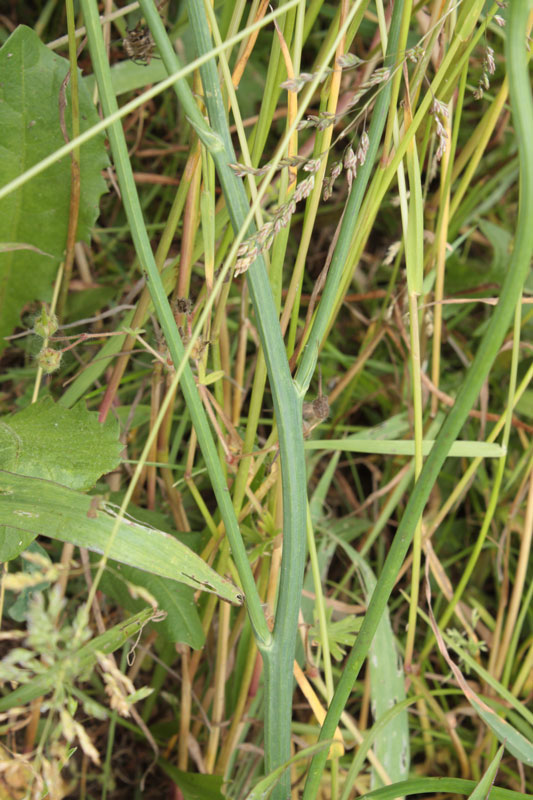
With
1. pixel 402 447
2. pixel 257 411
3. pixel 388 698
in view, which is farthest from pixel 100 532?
pixel 388 698

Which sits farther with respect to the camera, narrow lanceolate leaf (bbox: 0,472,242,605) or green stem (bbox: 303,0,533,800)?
narrow lanceolate leaf (bbox: 0,472,242,605)

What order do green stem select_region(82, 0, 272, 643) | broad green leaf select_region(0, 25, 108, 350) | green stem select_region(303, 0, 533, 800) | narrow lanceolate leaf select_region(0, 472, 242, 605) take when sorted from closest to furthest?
green stem select_region(303, 0, 533, 800), green stem select_region(82, 0, 272, 643), narrow lanceolate leaf select_region(0, 472, 242, 605), broad green leaf select_region(0, 25, 108, 350)

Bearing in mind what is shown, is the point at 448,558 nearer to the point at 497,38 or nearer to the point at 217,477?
the point at 217,477

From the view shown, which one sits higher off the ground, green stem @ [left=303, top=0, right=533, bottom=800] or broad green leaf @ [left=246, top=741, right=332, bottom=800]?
green stem @ [left=303, top=0, right=533, bottom=800]

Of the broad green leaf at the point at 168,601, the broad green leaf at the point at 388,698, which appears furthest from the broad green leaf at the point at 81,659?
the broad green leaf at the point at 388,698

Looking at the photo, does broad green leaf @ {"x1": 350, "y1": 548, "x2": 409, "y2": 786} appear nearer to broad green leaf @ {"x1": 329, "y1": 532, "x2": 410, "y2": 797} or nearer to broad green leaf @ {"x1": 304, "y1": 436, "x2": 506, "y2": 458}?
broad green leaf @ {"x1": 329, "y1": 532, "x2": 410, "y2": 797}

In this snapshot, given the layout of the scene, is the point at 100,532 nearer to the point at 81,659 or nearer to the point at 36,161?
the point at 81,659

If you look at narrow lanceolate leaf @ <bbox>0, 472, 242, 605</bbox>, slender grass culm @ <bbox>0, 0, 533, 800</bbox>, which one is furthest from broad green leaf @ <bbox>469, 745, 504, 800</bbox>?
narrow lanceolate leaf @ <bbox>0, 472, 242, 605</bbox>

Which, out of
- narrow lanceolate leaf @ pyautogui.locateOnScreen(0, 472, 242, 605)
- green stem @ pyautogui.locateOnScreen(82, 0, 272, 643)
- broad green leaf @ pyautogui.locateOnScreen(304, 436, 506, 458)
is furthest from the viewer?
broad green leaf @ pyautogui.locateOnScreen(304, 436, 506, 458)

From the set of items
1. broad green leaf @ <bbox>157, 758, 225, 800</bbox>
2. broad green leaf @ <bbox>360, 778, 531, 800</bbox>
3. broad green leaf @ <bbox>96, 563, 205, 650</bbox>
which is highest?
broad green leaf @ <bbox>96, 563, 205, 650</bbox>
